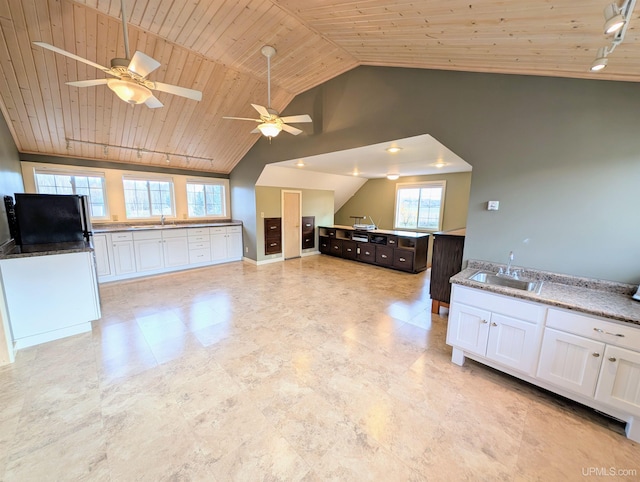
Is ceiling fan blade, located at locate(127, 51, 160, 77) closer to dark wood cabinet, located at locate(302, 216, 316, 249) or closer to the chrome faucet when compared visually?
the chrome faucet

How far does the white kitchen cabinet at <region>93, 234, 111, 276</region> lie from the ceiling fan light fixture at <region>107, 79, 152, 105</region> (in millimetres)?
3529

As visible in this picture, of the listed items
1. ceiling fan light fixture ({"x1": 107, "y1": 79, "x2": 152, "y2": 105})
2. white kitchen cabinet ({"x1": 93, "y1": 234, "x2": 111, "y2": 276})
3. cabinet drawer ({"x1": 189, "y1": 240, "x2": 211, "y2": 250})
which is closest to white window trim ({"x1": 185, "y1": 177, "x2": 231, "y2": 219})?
cabinet drawer ({"x1": 189, "y1": 240, "x2": 211, "y2": 250})

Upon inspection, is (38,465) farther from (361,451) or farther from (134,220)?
(134,220)

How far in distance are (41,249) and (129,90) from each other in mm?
2170

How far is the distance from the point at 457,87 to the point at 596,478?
317 centimetres

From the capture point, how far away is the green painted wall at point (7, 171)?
304cm

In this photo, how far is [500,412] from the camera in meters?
1.90

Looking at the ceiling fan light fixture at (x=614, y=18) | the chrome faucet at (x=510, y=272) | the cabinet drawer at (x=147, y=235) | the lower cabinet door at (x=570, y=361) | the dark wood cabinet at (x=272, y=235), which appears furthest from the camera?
the dark wood cabinet at (x=272, y=235)

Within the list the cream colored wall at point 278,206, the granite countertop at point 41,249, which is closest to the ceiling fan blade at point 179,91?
the granite countertop at point 41,249

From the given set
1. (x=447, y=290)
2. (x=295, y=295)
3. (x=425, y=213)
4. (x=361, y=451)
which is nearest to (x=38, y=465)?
(x=361, y=451)

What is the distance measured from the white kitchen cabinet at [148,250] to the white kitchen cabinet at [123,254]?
84 millimetres

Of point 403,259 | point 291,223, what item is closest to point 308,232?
point 291,223

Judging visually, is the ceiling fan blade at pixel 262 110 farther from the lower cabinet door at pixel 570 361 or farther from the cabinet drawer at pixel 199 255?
the cabinet drawer at pixel 199 255

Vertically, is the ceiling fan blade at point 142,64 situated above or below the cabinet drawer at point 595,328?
above
